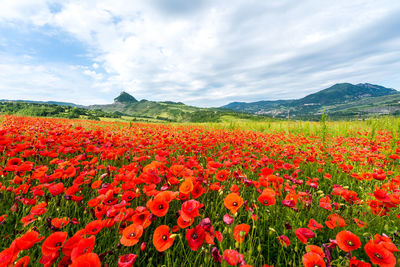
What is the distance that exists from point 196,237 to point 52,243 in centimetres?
91

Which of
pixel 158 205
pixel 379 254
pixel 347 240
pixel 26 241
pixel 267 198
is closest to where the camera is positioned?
pixel 26 241

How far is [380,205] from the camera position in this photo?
165cm

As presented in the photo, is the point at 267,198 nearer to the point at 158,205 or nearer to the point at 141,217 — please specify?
the point at 158,205

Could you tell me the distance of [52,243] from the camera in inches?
40.7

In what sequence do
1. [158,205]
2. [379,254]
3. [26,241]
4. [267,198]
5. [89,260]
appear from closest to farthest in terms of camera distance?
1. [89,260]
2. [26,241]
3. [379,254]
4. [158,205]
5. [267,198]

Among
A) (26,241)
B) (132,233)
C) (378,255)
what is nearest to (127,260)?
(132,233)

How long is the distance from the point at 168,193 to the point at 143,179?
0.51 metres

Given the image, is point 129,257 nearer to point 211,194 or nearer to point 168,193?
point 168,193

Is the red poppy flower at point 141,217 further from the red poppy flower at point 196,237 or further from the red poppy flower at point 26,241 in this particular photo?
the red poppy flower at point 26,241

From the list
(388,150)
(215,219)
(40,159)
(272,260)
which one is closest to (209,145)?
(215,219)

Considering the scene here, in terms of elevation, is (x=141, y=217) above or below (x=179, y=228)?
above

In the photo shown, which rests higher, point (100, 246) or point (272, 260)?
point (100, 246)

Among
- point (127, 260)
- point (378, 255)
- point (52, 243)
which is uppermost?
point (52, 243)

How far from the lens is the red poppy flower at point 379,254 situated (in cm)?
106
